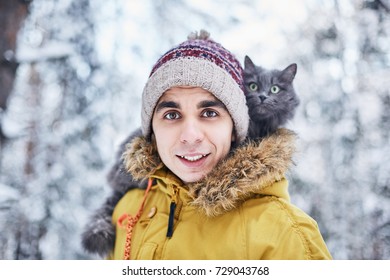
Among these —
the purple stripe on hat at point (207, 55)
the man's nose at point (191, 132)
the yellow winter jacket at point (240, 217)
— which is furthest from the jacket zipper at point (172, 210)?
the purple stripe on hat at point (207, 55)

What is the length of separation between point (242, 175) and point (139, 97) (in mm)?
742

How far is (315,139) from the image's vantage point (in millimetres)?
1533

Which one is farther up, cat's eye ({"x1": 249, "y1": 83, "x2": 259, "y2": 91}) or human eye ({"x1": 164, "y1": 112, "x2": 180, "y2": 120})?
cat's eye ({"x1": 249, "y1": 83, "x2": 259, "y2": 91})

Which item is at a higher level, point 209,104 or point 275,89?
point 275,89

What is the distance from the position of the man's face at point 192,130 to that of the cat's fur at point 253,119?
181mm

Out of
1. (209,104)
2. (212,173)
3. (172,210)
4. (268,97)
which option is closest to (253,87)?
(268,97)

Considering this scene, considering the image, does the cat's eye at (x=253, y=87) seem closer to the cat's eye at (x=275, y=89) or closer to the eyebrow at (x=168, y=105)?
the cat's eye at (x=275, y=89)

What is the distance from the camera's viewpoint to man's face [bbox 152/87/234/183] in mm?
1127

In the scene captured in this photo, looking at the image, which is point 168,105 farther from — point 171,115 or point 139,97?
point 139,97

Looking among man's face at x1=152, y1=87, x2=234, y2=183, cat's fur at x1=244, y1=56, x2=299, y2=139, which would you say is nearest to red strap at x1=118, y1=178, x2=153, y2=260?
man's face at x1=152, y1=87, x2=234, y2=183

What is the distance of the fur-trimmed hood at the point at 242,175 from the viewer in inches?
41.0

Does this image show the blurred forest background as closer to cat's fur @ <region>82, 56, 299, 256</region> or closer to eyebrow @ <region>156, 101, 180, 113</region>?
cat's fur @ <region>82, 56, 299, 256</region>

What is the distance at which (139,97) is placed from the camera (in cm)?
162

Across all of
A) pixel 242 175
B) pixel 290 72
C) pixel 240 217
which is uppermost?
pixel 290 72
